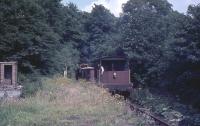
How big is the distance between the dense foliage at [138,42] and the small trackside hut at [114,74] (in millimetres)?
3216

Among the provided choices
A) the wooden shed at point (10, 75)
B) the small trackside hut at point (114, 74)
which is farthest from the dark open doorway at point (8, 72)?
the small trackside hut at point (114, 74)

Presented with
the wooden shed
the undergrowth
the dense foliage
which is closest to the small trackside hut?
the dense foliage

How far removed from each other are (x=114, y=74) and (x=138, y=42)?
8.63 metres

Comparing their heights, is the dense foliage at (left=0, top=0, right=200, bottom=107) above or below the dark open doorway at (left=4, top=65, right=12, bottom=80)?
above

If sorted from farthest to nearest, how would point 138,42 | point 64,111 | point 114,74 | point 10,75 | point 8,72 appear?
point 138,42 → point 114,74 → point 8,72 → point 10,75 → point 64,111

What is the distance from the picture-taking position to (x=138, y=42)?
3950 cm

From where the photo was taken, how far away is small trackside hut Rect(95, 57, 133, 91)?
30.3 metres

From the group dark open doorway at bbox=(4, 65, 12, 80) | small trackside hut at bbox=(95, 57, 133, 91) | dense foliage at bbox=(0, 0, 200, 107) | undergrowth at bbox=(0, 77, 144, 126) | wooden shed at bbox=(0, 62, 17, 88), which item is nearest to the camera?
undergrowth at bbox=(0, 77, 144, 126)

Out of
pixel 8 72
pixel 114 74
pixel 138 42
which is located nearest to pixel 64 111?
pixel 8 72

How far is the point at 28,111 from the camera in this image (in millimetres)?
17000

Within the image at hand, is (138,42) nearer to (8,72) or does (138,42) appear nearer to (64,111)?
(8,72)

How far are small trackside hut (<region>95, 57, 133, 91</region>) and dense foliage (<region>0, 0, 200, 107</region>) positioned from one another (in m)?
3.22

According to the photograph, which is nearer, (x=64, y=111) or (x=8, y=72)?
(x=64, y=111)

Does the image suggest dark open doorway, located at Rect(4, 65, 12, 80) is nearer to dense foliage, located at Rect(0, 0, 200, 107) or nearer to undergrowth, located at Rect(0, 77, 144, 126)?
dense foliage, located at Rect(0, 0, 200, 107)
